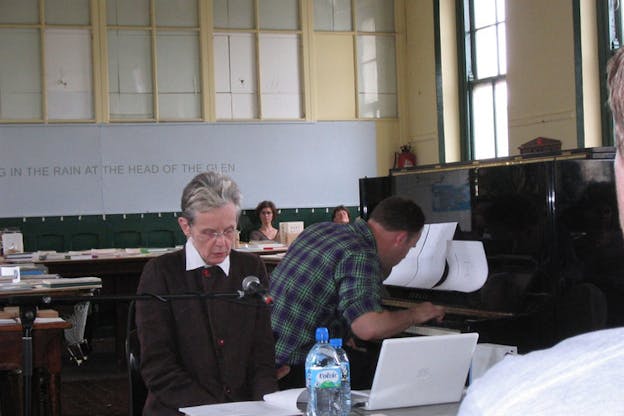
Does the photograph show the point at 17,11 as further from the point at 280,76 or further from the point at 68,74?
the point at 280,76

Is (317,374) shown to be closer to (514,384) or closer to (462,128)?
(514,384)

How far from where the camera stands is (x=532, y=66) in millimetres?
9383

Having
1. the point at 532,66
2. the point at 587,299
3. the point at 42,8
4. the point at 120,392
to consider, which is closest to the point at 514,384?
the point at 587,299

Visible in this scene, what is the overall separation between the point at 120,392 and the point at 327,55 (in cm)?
619

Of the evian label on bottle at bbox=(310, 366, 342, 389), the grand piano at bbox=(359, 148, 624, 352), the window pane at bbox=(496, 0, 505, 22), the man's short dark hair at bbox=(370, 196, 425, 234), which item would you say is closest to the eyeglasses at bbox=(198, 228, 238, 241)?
the evian label on bottle at bbox=(310, 366, 342, 389)

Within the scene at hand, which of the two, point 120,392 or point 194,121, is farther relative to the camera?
point 194,121

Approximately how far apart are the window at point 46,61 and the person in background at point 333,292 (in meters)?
8.09

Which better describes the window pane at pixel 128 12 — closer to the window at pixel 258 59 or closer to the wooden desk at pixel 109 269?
the window at pixel 258 59

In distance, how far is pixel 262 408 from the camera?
2498mm

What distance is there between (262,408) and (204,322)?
1.81 feet

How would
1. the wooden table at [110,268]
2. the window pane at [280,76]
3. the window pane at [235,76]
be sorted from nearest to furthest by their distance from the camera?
1. the wooden table at [110,268]
2. the window pane at [235,76]
3. the window pane at [280,76]

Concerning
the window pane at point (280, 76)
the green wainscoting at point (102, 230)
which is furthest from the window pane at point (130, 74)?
the window pane at point (280, 76)

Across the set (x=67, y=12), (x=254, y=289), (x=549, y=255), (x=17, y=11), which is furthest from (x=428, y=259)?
(x=17, y=11)

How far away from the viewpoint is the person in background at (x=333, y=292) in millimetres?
3574
